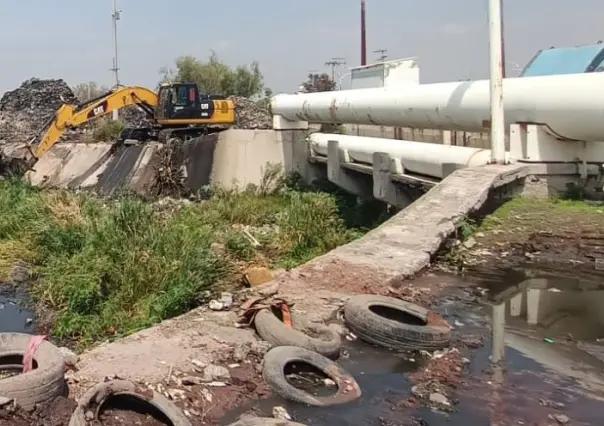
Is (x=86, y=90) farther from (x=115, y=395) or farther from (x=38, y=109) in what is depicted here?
A: (x=115, y=395)

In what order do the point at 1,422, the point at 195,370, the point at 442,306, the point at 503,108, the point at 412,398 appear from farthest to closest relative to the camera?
the point at 503,108 < the point at 442,306 < the point at 195,370 < the point at 412,398 < the point at 1,422

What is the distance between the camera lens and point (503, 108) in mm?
9234

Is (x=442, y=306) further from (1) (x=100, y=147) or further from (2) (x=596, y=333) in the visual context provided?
(1) (x=100, y=147)

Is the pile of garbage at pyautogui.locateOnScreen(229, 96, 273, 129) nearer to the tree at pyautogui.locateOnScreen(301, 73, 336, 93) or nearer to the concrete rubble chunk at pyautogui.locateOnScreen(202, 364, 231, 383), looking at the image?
the tree at pyautogui.locateOnScreen(301, 73, 336, 93)

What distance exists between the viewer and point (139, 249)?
28.7 feet

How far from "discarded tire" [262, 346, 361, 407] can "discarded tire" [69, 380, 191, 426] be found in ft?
2.12

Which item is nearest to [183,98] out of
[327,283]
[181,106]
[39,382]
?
[181,106]

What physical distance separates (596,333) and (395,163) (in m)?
6.56

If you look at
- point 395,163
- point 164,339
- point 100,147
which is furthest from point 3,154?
point 164,339

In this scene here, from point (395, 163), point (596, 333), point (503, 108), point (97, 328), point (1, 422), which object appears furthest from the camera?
point (395, 163)

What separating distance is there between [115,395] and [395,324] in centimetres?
204

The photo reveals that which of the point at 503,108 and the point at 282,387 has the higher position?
the point at 503,108

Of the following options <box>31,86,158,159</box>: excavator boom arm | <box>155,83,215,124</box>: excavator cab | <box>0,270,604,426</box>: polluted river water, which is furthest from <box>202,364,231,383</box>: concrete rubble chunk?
<box>155,83,215,124</box>: excavator cab

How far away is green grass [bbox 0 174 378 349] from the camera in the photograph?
7422 millimetres
